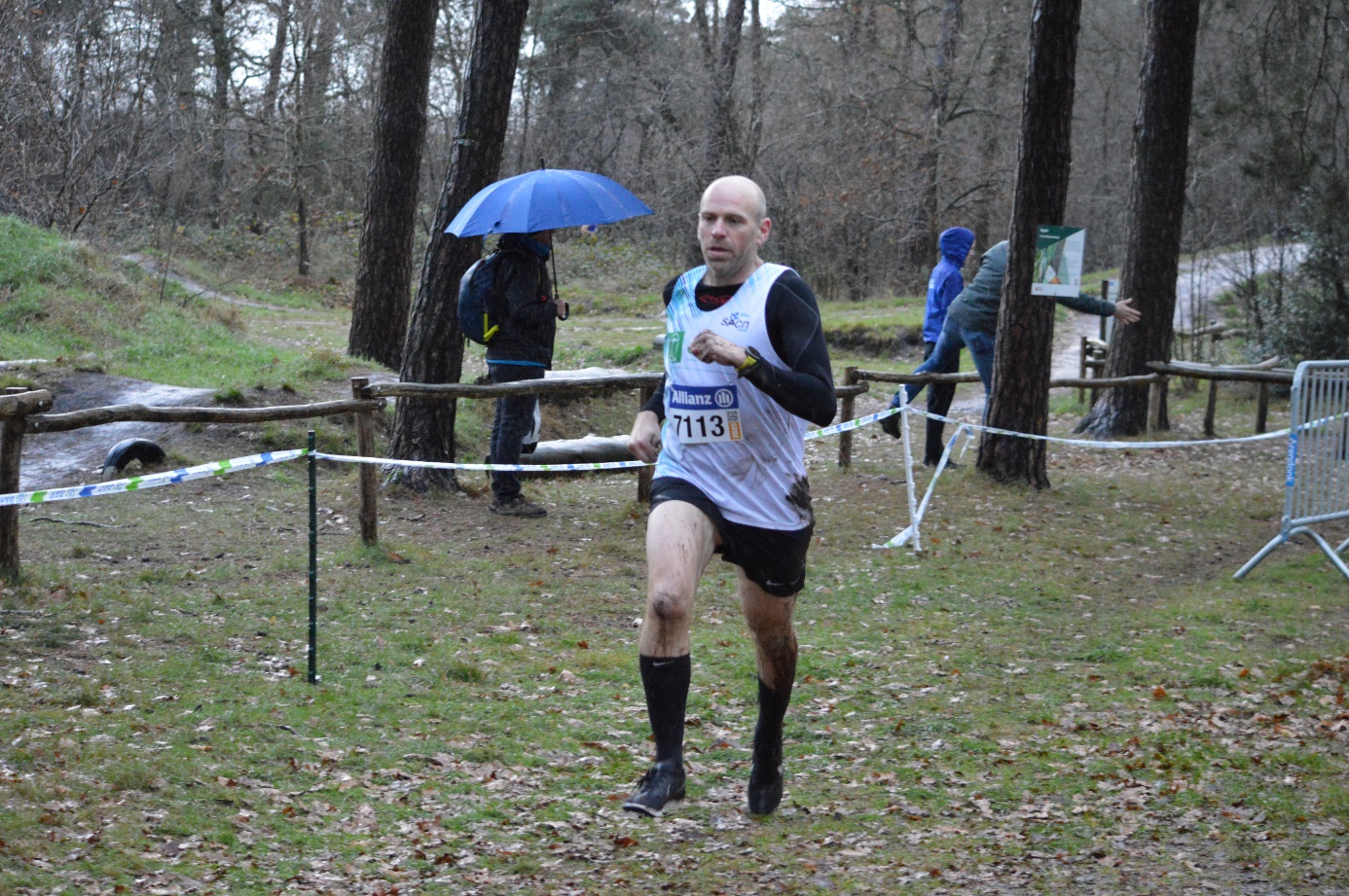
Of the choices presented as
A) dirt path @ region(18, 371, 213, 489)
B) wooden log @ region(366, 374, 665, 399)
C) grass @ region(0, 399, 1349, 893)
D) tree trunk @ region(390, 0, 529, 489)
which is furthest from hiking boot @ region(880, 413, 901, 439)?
dirt path @ region(18, 371, 213, 489)

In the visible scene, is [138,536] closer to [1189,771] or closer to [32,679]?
[32,679]

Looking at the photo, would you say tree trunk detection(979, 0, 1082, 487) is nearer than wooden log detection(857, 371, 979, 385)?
Yes

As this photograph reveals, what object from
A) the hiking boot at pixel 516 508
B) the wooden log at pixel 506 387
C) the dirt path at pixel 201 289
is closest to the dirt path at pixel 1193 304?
the wooden log at pixel 506 387

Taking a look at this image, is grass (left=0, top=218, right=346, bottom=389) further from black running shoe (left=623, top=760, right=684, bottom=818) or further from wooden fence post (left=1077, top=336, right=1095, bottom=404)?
wooden fence post (left=1077, top=336, right=1095, bottom=404)

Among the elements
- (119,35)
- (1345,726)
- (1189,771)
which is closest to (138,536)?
(1189,771)

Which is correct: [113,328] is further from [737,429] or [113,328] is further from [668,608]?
[668,608]

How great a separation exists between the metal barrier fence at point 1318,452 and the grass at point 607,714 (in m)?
0.46

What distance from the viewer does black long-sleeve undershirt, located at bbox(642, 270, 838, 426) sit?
420 cm

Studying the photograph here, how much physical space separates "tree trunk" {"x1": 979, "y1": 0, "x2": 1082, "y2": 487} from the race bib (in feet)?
Result: 25.0

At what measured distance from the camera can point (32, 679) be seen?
5531 mm

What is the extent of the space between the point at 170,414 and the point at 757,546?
4305mm

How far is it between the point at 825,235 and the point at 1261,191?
38.9 feet

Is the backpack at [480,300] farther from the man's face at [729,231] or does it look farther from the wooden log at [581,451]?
the man's face at [729,231]

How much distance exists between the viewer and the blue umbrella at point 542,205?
894cm
